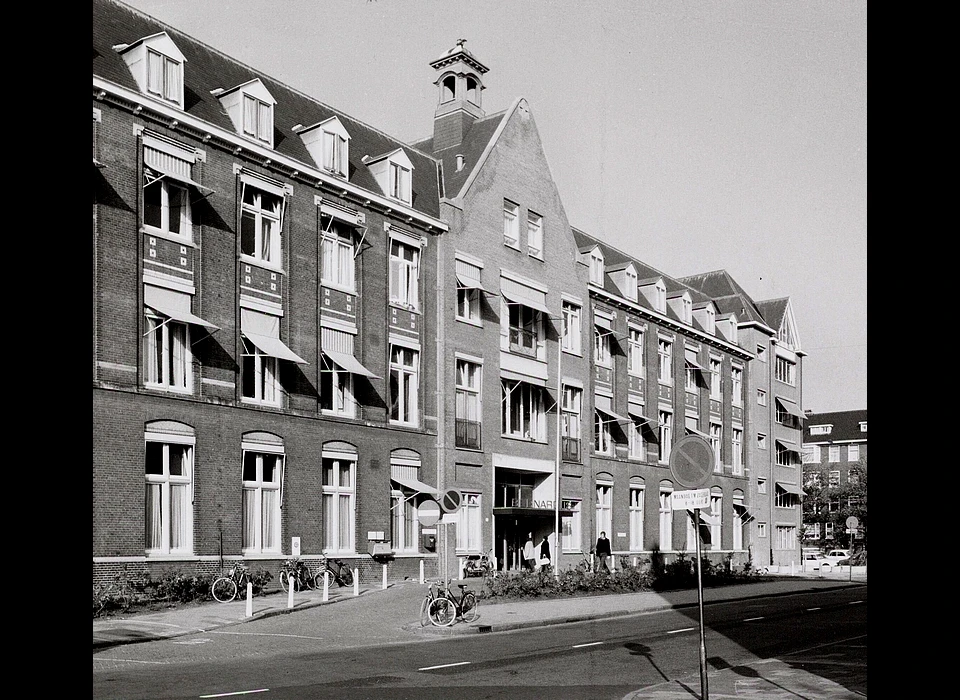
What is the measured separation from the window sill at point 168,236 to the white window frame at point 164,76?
3.51m

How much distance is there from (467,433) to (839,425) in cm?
8654

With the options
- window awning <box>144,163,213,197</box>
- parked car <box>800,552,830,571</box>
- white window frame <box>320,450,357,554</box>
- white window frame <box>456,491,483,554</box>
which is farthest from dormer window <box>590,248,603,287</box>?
parked car <box>800,552,830,571</box>

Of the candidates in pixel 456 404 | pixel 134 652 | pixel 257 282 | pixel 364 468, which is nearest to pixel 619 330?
pixel 456 404

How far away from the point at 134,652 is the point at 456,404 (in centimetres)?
2144

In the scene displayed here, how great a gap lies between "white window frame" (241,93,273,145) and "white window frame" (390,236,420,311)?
6333 millimetres

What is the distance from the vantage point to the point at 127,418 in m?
25.0

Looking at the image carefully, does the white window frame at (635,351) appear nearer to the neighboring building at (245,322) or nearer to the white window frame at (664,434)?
the white window frame at (664,434)

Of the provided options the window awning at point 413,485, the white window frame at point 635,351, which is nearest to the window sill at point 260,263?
the window awning at point 413,485

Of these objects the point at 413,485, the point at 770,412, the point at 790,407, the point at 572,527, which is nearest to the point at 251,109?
the point at 413,485

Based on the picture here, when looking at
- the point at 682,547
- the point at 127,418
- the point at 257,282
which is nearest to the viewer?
the point at 127,418

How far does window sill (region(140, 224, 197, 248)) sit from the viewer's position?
2614 cm

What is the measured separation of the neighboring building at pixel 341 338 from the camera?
2580 centimetres

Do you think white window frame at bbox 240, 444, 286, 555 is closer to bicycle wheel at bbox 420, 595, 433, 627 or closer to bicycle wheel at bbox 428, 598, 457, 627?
bicycle wheel at bbox 420, 595, 433, 627
